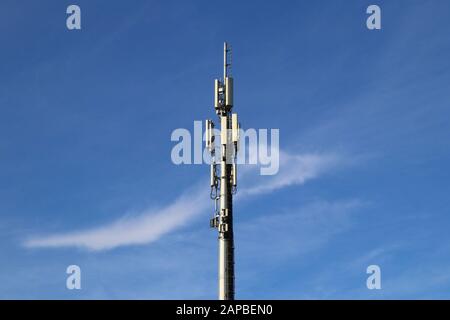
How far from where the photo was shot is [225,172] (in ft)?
360

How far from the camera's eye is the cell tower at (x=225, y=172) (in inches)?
A: 4119

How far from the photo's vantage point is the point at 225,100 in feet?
370

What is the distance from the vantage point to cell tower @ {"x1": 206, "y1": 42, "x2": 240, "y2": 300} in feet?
343
